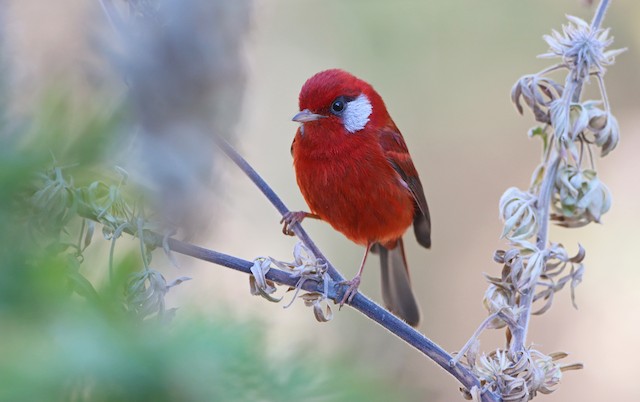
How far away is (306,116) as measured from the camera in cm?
314

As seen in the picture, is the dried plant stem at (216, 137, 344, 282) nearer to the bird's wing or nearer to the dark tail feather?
the bird's wing

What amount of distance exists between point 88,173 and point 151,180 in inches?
4.3

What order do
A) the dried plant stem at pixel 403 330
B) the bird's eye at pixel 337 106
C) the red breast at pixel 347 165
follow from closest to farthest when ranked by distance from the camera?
the dried plant stem at pixel 403 330 → the red breast at pixel 347 165 → the bird's eye at pixel 337 106

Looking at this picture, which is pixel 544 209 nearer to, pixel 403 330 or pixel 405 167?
pixel 403 330

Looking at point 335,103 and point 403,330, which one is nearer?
point 403,330

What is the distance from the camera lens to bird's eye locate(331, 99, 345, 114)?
3.25 metres

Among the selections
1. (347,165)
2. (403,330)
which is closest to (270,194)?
(403,330)

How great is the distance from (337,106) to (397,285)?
0.93 metres

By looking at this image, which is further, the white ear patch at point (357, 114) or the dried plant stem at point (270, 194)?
the white ear patch at point (357, 114)

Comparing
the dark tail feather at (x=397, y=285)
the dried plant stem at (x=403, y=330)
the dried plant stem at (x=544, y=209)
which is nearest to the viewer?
the dried plant stem at (x=403, y=330)

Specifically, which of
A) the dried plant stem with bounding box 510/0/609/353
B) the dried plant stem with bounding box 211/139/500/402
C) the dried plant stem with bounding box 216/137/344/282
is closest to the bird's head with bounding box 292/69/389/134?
the dried plant stem with bounding box 216/137/344/282

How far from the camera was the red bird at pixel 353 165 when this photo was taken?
3072 millimetres

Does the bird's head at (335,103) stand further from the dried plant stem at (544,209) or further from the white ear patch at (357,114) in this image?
the dried plant stem at (544,209)

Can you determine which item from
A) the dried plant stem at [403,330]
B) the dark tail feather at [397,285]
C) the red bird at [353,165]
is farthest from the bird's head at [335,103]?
the dried plant stem at [403,330]
